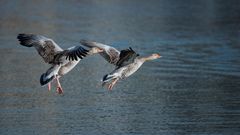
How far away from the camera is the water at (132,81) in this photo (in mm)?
15062

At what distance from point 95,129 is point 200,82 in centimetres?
541

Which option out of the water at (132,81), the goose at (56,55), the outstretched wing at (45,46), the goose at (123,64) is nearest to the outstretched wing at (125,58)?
the goose at (123,64)

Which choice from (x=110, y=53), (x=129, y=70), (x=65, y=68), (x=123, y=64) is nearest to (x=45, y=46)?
(x=65, y=68)

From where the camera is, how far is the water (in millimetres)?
15062

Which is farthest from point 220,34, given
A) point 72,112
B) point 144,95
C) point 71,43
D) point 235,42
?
point 72,112

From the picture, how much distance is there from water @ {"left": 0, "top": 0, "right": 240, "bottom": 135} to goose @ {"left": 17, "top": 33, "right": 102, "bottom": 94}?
68cm

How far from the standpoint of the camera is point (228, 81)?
1950cm

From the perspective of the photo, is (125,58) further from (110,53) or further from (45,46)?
(45,46)

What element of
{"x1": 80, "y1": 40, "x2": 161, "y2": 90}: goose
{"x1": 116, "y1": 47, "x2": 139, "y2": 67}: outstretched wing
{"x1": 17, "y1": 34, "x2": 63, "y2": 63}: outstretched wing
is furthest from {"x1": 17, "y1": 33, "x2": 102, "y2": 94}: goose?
{"x1": 116, "y1": 47, "x2": 139, "y2": 67}: outstretched wing

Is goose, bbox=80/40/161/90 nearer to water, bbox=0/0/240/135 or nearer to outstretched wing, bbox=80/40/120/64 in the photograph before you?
outstretched wing, bbox=80/40/120/64

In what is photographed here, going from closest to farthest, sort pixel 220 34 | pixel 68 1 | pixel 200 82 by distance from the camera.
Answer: pixel 200 82 → pixel 220 34 → pixel 68 1

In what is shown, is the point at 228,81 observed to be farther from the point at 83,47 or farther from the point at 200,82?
the point at 83,47

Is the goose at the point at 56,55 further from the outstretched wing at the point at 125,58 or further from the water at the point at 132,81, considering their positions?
the water at the point at 132,81

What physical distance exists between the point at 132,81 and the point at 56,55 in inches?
145
